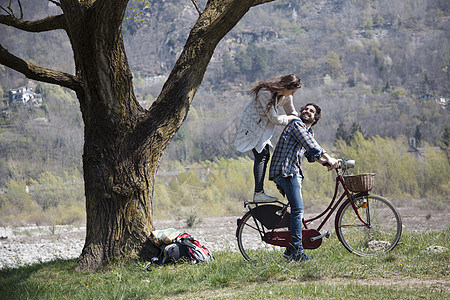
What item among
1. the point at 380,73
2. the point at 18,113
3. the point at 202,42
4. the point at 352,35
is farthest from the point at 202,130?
the point at 202,42

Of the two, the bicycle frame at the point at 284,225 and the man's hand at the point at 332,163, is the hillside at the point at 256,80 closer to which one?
the bicycle frame at the point at 284,225

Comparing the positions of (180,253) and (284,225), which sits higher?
(284,225)

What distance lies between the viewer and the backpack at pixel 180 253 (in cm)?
662

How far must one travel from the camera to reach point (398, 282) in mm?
4980

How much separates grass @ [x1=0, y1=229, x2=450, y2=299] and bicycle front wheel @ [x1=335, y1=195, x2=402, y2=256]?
7.1 inches

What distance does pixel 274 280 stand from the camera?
534cm

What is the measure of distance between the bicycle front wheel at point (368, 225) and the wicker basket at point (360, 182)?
6.7 inches

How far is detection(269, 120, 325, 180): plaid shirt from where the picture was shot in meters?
5.62

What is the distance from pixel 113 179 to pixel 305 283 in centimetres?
291

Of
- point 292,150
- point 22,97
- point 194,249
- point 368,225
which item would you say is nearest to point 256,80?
point 22,97

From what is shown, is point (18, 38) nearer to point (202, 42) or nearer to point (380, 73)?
point (380, 73)

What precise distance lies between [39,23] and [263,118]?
13.9 feet

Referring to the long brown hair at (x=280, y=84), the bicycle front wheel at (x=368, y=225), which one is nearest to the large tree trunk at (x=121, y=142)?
the long brown hair at (x=280, y=84)

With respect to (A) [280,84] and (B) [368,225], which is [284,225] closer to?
(B) [368,225]
